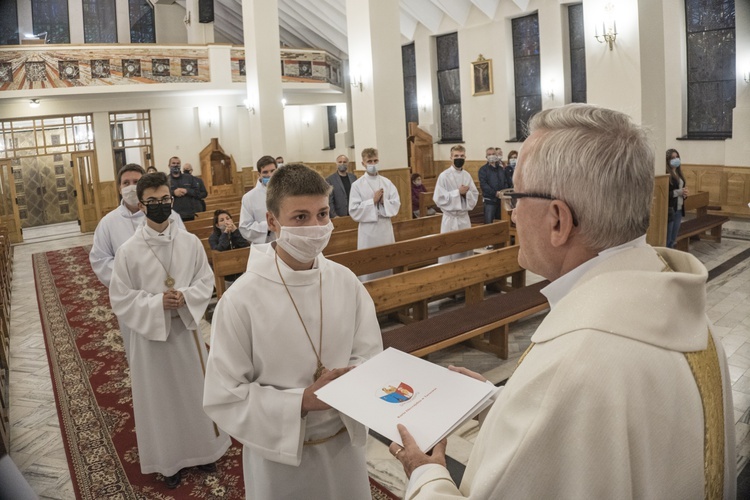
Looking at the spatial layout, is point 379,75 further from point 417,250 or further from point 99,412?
point 99,412

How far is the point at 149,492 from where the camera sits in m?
3.39

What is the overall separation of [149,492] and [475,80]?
52.9 ft

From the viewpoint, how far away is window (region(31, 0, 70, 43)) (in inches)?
803

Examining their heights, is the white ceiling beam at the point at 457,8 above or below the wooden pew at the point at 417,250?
above

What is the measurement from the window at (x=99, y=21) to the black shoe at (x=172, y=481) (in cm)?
2128

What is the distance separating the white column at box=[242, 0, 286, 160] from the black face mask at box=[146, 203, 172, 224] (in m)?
9.66

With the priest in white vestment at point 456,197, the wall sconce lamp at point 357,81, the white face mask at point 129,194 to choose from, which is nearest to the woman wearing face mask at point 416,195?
the wall sconce lamp at point 357,81

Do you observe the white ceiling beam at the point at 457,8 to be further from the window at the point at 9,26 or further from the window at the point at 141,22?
the window at the point at 9,26

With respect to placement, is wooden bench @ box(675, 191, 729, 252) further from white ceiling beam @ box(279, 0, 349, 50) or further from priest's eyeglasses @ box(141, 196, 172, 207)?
white ceiling beam @ box(279, 0, 349, 50)

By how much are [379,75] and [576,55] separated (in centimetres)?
810

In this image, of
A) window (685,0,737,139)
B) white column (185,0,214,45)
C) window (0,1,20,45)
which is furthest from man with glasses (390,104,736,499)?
window (0,1,20,45)

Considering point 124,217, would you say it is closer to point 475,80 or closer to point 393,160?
point 393,160

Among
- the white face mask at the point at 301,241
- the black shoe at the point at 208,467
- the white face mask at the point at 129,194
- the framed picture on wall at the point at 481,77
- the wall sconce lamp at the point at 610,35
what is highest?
the framed picture on wall at the point at 481,77

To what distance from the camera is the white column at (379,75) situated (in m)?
9.37
